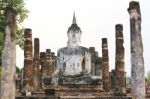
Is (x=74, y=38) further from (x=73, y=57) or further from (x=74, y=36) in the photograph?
(x=73, y=57)

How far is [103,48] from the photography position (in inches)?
801

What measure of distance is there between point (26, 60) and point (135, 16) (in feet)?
24.2

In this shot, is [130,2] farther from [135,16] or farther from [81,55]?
[81,55]

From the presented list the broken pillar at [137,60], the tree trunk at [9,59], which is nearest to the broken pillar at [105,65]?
the broken pillar at [137,60]

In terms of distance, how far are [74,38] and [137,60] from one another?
1197 centimetres

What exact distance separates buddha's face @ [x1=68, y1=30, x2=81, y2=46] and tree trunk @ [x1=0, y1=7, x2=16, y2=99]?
11837mm

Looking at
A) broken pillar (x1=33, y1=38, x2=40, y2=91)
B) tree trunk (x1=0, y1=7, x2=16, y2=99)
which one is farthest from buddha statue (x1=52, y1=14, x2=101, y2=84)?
tree trunk (x1=0, y1=7, x2=16, y2=99)

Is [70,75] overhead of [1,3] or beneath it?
beneath

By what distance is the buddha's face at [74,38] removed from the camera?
22.4 metres

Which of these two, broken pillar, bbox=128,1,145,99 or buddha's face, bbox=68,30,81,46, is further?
buddha's face, bbox=68,30,81,46

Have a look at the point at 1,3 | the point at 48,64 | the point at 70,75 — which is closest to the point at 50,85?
the point at 70,75

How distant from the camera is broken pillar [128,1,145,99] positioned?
10.5 m

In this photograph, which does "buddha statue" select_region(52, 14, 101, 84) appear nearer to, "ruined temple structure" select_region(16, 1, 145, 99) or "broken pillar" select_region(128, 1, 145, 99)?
"ruined temple structure" select_region(16, 1, 145, 99)

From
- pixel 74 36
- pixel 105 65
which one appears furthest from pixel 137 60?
pixel 74 36
